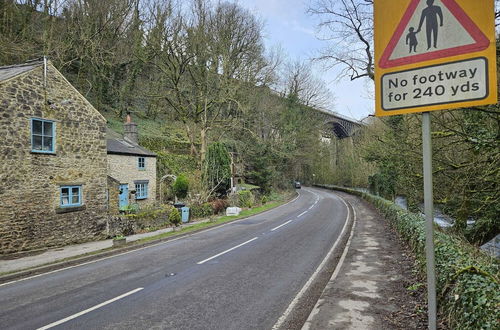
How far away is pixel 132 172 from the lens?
2542cm

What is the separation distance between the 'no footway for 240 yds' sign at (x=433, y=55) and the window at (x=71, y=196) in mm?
15852

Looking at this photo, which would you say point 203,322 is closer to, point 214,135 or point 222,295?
point 222,295

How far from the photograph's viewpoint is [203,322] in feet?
20.2

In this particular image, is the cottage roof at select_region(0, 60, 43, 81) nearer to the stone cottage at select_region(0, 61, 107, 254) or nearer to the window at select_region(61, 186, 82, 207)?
the stone cottage at select_region(0, 61, 107, 254)

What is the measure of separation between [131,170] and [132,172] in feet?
0.64

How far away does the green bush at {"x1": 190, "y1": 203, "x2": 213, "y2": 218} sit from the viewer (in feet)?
79.3

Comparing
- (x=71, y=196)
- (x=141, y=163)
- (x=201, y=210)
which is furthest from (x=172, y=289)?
(x=141, y=163)

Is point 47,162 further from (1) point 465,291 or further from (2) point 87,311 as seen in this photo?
(1) point 465,291

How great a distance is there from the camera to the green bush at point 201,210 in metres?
24.2

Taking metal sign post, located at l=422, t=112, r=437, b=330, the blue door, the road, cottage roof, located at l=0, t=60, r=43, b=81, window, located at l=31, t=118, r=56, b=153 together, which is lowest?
the road

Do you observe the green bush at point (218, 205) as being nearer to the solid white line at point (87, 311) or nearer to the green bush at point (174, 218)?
the green bush at point (174, 218)

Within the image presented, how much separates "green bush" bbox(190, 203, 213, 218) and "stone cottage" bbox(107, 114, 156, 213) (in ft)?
15.0

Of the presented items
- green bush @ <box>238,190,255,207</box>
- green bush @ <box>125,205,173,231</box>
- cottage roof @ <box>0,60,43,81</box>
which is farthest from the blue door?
cottage roof @ <box>0,60,43,81</box>

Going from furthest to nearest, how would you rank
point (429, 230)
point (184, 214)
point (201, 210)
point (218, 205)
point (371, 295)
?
point (218, 205)
point (201, 210)
point (184, 214)
point (371, 295)
point (429, 230)
